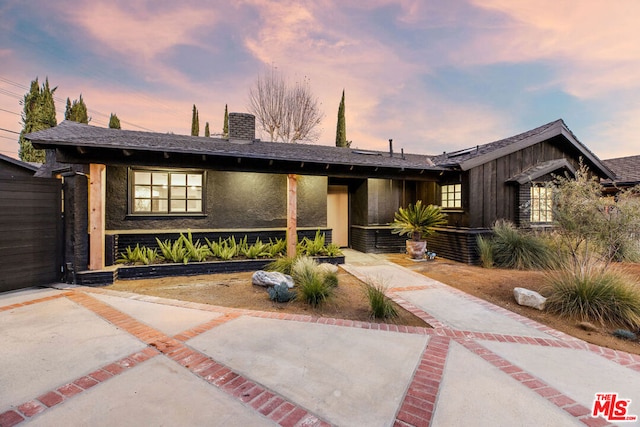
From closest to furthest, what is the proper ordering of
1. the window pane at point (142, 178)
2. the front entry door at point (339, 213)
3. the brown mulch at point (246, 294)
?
the brown mulch at point (246, 294)
the window pane at point (142, 178)
the front entry door at point (339, 213)

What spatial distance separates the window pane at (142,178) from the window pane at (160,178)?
0.15m

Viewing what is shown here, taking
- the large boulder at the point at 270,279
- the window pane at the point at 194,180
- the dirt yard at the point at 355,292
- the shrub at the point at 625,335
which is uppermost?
the window pane at the point at 194,180

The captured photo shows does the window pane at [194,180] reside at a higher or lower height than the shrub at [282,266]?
higher

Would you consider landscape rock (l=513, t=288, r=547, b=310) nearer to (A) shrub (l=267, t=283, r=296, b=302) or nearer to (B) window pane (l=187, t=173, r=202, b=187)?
(A) shrub (l=267, t=283, r=296, b=302)

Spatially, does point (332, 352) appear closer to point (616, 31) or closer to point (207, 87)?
point (616, 31)

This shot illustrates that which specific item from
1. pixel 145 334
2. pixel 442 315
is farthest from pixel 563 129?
pixel 145 334

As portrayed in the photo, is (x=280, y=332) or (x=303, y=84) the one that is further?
(x=303, y=84)

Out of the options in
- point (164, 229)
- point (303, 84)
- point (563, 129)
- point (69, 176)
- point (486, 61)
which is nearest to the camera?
point (69, 176)

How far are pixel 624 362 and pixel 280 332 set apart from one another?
12.0 ft

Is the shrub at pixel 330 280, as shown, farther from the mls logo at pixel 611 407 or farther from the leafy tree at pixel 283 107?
the leafy tree at pixel 283 107

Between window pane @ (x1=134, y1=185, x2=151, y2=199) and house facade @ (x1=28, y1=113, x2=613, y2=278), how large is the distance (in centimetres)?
3

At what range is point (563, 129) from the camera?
9.12 meters

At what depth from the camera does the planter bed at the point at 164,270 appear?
5.70 metres

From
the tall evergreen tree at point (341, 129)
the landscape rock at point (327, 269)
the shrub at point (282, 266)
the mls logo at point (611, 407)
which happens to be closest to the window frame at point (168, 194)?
the shrub at point (282, 266)
